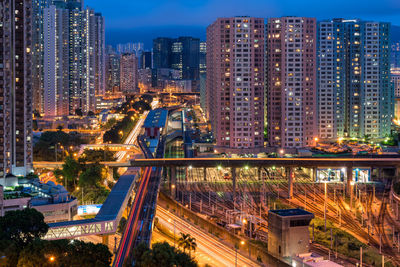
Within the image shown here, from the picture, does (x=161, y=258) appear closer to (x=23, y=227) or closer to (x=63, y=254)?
(x=63, y=254)

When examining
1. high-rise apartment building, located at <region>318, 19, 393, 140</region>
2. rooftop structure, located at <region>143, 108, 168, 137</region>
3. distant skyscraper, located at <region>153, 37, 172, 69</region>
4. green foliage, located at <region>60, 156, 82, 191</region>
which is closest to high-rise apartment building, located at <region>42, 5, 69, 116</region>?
rooftop structure, located at <region>143, 108, 168, 137</region>

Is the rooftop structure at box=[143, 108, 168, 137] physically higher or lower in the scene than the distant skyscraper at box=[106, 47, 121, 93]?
lower

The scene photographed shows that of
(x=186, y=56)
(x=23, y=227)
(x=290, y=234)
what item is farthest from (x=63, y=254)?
(x=186, y=56)

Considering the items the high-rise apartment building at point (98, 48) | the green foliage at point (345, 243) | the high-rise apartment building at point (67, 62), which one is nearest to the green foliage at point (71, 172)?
the green foliage at point (345, 243)

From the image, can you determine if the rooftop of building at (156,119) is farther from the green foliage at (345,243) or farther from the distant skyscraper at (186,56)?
the distant skyscraper at (186,56)

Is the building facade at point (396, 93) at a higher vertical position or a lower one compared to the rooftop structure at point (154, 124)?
higher

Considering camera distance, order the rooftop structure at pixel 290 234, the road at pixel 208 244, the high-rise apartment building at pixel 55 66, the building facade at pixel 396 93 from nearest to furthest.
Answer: the road at pixel 208 244
the rooftop structure at pixel 290 234
the high-rise apartment building at pixel 55 66
the building facade at pixel 396 93

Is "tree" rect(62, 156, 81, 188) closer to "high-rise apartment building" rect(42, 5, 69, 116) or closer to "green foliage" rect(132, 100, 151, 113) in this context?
"high-rise apartment building" rect(42, 5, 69, 116)
